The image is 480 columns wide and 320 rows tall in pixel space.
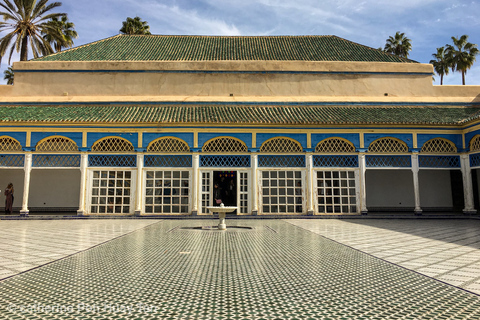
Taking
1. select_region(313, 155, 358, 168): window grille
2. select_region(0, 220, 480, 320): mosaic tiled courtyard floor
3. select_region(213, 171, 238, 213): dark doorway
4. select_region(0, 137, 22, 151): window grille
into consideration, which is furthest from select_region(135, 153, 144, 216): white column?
select_region(0, 220, 480, 320): mosaic tiled courtyard floor

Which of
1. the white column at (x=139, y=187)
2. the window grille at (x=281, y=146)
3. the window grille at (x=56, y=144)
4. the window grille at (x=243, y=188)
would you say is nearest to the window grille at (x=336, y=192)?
the window grille at (x=281, y=146)

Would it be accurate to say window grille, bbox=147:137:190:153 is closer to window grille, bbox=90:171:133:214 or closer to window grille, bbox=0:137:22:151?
window grille, bbox=90:171:133:214

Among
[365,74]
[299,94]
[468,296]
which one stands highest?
[365,74]

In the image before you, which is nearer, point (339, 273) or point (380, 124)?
point (339, 273)

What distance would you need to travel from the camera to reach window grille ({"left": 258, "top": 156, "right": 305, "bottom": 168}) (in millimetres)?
12172

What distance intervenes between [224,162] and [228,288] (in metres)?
8.95

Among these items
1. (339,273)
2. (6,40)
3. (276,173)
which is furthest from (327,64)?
(6,40)

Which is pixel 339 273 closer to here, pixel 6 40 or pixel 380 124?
pixel 380 124

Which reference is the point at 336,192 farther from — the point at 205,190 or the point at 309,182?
the point at 205,190

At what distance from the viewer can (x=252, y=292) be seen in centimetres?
311

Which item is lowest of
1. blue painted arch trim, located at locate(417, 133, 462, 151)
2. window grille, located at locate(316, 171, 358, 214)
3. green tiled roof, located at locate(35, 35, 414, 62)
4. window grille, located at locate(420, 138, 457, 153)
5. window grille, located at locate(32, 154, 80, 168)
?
window grille, located at locate(316, 171, 358, 214)

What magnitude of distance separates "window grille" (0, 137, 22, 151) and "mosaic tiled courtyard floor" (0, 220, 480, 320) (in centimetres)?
893

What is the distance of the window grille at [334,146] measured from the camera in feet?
40.3

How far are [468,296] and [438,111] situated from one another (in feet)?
39.8
